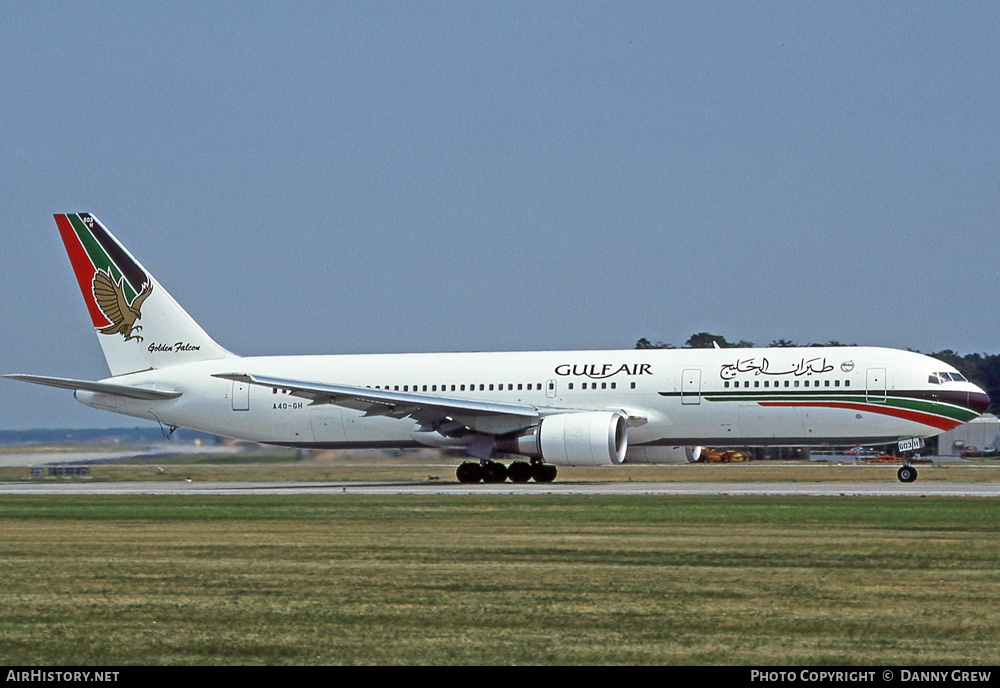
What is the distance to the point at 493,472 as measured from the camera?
3769 cm

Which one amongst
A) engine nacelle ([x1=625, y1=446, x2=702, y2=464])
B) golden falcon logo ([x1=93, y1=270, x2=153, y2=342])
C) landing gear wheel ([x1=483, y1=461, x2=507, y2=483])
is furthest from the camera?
golden falcon logo ([x1=93, y1=270, x2=153, y2=342])

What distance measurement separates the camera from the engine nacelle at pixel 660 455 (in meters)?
38.5

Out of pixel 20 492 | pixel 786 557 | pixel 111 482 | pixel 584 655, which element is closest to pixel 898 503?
pixel 786 557

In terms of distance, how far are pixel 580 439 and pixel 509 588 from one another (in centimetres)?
2188

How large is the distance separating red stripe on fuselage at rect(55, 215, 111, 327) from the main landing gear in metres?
12.8

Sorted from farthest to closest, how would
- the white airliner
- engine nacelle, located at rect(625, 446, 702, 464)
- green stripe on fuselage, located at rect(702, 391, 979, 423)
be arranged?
engine nacelle, located at rect(625, 446, 702, 464) → the white airliner → green stripe on fuselage, located at rect(702, 391, 979, 423)

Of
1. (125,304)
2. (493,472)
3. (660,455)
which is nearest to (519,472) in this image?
(493,472)

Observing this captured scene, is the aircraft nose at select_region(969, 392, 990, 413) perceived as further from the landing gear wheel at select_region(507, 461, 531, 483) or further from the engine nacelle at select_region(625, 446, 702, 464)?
the landing gear wheel at select_region(507, 461, 531, 483)

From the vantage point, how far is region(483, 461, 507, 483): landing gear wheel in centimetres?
3759

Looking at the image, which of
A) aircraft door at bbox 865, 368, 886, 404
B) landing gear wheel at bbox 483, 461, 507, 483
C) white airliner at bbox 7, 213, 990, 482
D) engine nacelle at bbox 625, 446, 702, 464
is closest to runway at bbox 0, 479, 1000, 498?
landing gear wheel at bbox 483, 461, 507, 483

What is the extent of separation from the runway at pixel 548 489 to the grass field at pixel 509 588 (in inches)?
256

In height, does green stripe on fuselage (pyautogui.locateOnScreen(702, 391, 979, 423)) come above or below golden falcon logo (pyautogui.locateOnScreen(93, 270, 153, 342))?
below

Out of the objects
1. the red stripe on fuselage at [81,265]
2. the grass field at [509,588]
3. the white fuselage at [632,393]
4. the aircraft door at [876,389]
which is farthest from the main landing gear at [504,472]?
the grass field at [509,588]
